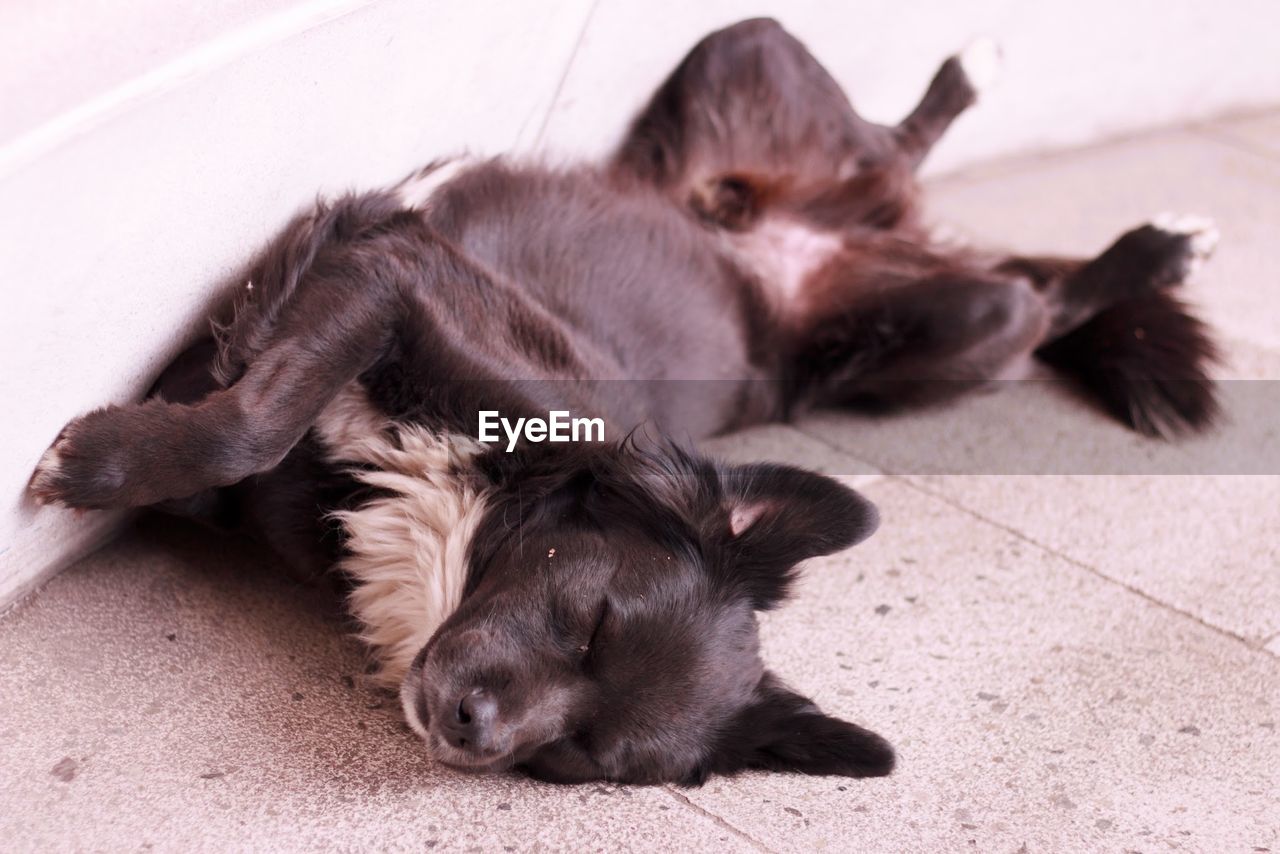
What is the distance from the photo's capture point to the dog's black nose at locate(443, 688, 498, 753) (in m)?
2.16

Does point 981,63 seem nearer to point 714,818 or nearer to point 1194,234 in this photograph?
point 1194,234

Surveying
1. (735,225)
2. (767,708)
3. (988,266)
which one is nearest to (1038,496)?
(988,266)

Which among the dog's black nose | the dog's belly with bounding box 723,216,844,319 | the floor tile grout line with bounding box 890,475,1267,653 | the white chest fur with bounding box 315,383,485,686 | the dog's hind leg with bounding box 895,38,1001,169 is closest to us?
the dog's black nose

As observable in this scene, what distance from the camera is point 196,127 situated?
234 centimetres

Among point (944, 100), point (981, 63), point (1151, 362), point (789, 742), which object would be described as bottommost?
point (789, 742)

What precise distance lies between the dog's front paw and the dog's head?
63cm

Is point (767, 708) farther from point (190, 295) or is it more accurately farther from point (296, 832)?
point (190, 295)

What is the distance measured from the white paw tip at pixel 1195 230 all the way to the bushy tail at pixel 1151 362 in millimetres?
163

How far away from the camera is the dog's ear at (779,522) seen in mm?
2381

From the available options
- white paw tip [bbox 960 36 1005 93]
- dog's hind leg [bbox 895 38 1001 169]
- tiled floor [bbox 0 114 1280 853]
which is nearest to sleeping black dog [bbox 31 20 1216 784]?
tiled floor [bbox 0 114 1280 853]

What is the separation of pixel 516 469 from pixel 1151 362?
7.32 feet

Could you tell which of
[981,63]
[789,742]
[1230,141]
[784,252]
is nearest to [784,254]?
[784,252]

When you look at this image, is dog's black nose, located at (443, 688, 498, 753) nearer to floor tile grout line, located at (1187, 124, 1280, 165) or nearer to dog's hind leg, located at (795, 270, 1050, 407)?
dog's hind leg, located at (795, 270, 1050, 407)

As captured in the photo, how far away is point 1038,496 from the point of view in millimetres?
3592
